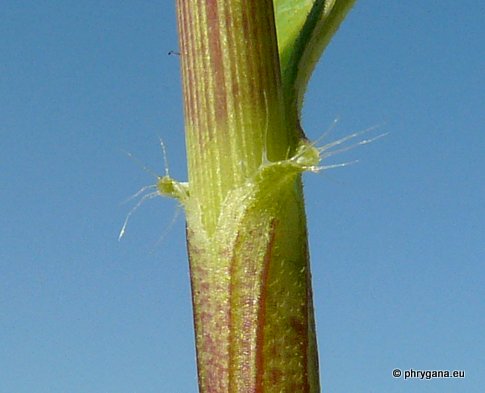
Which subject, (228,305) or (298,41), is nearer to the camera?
(228,305)

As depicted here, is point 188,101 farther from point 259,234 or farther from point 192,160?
point 259,234

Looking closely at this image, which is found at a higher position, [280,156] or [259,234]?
[280,156]

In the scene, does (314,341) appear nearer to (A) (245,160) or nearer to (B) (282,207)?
(B) (282,207)

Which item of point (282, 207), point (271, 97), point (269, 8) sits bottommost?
point (282, 207)

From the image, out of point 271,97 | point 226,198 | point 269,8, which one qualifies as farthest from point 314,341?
point 269,8

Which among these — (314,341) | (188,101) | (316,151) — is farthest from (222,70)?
(314,341)

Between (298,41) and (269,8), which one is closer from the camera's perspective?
(269,8)
